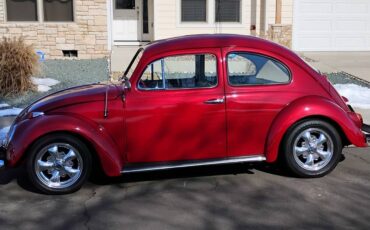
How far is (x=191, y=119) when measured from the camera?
560cm

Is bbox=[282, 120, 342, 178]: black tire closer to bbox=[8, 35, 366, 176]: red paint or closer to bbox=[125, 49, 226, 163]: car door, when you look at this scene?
bbox=[8, 35, 366, 176]: red paint

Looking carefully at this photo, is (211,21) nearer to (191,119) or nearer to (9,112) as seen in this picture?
(9,112)

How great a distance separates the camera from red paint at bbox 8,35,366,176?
550 cm

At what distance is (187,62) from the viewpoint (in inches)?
230

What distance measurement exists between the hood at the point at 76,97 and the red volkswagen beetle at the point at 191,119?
12 mm

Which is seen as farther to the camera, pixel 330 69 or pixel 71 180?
pixel 330 69

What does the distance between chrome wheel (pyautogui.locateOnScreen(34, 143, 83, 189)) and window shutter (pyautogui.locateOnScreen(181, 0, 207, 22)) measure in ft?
36.8

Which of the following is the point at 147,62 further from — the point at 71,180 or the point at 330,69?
the point at 330,69

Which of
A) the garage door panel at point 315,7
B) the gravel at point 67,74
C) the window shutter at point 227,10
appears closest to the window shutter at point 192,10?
the window shutter at point 227,10

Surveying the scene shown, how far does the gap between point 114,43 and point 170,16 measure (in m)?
1.98

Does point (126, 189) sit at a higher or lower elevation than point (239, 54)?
lower

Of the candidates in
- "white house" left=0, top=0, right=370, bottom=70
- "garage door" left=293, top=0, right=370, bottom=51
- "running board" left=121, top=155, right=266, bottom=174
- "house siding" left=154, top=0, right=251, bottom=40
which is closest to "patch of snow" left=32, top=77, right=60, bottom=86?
"white house" left=0, top=0, right=370, bottom=70

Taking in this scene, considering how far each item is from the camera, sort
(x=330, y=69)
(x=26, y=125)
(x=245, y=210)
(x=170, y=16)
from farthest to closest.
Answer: (x=170, y=16) → (x=330, y=69) → (x=26, y=125) → (x=245, y=210)

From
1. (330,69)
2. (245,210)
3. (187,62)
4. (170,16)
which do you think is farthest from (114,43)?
(245,210)
